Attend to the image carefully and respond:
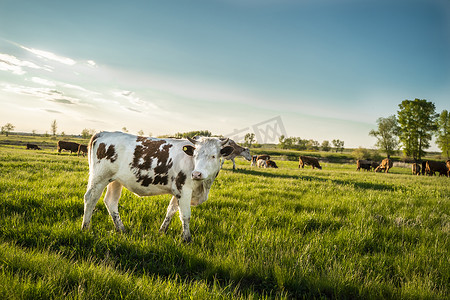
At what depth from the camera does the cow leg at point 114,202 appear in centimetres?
437

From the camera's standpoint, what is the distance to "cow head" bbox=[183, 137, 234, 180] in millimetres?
3905

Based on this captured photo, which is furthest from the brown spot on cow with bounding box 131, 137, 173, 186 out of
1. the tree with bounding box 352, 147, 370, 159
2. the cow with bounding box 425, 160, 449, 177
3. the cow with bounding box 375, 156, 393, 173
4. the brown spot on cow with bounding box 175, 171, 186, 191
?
the tree with bounding box 352, 147, 370, 159

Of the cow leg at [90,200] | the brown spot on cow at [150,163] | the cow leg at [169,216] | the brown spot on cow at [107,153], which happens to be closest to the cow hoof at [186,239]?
the cow leg at [169,216]

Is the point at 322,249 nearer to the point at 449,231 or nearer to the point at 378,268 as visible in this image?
the point at 378,268

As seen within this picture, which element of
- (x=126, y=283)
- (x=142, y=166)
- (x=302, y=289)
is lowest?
(x=302, y=289)

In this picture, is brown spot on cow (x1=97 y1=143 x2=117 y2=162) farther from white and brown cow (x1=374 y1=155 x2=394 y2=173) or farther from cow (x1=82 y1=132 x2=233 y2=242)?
white and brown cow (x1=374 y1=155 x2=394 y2=173)

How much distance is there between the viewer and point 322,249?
3590 millimetres

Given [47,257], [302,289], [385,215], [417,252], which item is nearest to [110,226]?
[47,257]

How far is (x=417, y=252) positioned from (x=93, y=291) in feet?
16.0

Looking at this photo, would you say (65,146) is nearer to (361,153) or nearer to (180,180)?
(180,180)

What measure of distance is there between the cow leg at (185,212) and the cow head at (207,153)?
56cm

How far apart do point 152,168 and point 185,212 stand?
3.68ft

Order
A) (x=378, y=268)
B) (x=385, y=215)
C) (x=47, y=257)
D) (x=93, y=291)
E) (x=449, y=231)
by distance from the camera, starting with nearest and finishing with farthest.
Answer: (x=93, y=291), (x=47, y=257), (x=378, y=268), (x=449, y=231), (x=385, y=215)

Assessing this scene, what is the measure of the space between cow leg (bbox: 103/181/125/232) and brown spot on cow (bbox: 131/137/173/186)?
0.88 metres
